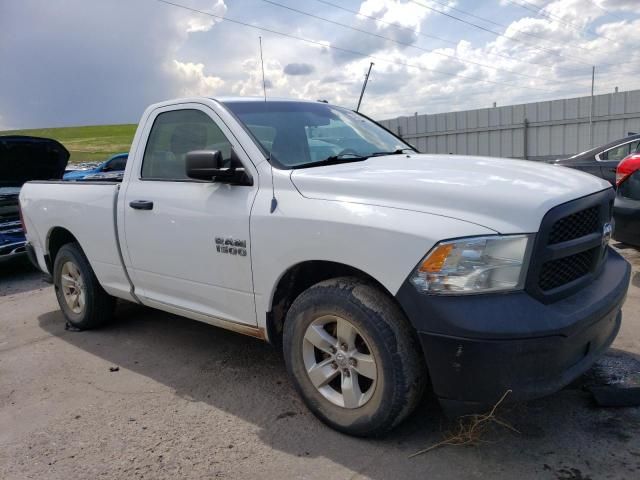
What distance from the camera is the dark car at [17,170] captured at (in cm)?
758

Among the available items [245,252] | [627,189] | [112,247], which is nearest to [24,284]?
[112,247]

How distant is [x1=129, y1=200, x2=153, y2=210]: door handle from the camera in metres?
3.84

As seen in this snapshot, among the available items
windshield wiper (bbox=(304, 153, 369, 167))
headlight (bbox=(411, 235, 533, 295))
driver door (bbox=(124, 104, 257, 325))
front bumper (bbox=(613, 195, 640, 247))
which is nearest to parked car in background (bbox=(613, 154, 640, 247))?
front bumper (bbox=(613, 195, 640, 247))

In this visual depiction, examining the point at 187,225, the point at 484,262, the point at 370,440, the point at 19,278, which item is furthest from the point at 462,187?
the point at 19,278

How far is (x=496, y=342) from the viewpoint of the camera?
7.64 ft

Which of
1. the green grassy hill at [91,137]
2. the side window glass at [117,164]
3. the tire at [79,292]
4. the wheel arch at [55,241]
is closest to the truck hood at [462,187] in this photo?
the tire at [79,292]

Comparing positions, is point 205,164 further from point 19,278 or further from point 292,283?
point 19,278

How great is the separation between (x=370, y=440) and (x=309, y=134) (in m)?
2.02

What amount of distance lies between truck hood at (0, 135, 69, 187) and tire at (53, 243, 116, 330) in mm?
3304

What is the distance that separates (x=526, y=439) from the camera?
281cm

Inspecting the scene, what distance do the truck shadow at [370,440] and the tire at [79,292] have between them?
64 centimetres

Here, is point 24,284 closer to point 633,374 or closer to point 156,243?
point 156,243

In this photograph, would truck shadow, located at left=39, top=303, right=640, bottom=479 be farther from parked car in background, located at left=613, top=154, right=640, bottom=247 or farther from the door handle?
parked car in background, located at left=613, top=154, right=640, bottom=247

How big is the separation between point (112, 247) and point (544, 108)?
1871cm
